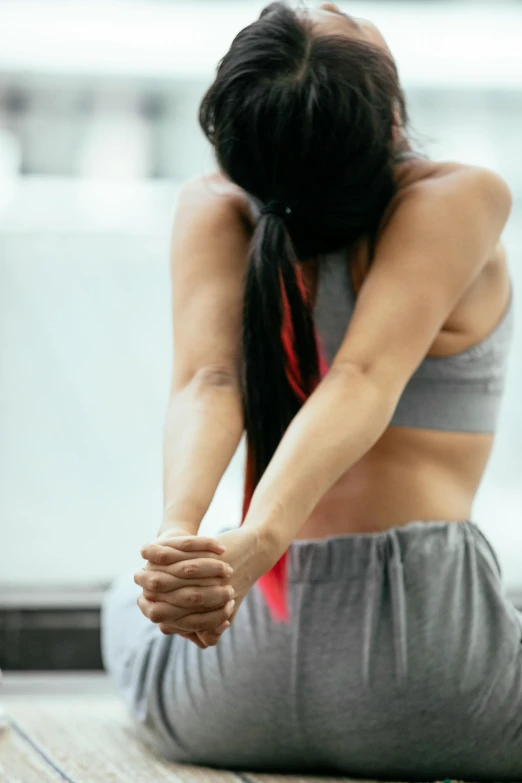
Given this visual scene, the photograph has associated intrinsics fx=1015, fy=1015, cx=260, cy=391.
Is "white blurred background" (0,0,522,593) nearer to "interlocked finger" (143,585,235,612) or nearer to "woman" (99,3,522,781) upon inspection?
"woman" (99,3,522,781)

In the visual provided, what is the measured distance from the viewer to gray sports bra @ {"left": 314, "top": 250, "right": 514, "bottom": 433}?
1188 mm

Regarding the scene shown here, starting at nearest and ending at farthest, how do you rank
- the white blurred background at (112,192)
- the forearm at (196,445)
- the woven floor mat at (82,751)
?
the forearm at (196,445) → the woven floor mat at (82,751) → the white blurred background at (112,192)

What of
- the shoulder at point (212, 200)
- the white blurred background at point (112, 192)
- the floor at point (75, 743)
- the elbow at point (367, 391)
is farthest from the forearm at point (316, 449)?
the white blurred background at point (112, 192)

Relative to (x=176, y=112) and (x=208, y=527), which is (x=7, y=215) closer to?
(x=176, y=112)

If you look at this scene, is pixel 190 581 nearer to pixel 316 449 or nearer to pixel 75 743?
pixel 316 449

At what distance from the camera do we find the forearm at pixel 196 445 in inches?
39.9

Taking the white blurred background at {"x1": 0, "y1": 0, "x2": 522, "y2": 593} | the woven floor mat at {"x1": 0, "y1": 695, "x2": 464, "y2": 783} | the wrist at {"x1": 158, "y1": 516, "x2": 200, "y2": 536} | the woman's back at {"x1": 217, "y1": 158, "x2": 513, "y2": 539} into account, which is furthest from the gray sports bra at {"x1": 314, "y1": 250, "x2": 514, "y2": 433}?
the white blurred background at {"x1": 0, "y1": 0, "x2": 522, "y2": 593}

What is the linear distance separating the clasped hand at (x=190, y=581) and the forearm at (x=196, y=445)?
0.09 meters

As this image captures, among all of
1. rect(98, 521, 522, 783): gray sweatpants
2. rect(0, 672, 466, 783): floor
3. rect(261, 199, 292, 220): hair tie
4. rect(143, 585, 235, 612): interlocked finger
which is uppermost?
rect(261, 199, 292, 220): hair tie

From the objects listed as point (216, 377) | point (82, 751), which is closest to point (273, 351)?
point (216, 377)

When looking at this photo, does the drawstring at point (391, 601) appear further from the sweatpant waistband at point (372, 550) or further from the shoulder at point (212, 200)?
the shoulder at point (212, 200)

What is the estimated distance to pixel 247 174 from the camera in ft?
3.65

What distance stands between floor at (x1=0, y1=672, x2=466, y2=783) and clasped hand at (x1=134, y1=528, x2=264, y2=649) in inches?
15.9

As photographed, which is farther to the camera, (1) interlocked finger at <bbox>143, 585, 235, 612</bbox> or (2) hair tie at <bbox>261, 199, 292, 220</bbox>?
(2) hair tie at <bbox>261, 199, 292, 220</bbox>
